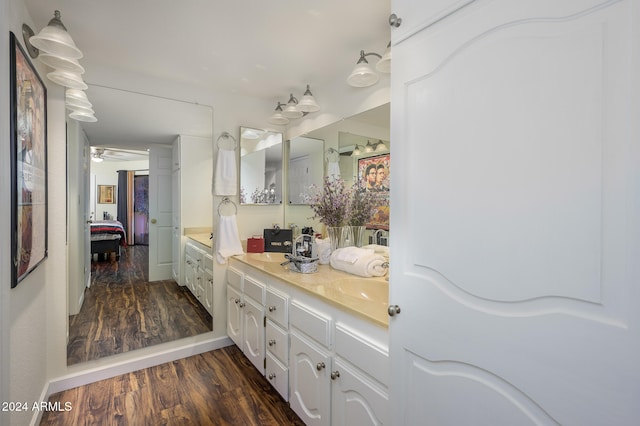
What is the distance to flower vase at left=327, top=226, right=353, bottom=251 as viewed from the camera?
2163 mm

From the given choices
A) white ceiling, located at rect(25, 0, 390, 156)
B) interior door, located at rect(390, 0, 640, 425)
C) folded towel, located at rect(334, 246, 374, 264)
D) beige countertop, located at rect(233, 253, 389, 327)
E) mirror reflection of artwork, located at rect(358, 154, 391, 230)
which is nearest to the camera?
interior door, located at rect(390, 0, 640, 425)

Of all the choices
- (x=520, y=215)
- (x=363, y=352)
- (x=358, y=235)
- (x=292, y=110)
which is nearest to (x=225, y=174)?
(x=292, y=110)

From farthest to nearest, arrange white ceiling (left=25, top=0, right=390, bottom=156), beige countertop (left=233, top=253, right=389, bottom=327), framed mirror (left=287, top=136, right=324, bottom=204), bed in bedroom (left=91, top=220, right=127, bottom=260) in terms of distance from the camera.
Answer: framed mirror (left=287, top=136, right=324, bottom=204) < bed in bedroom (left=91, top=220, right=127, bottom=260) < white ceiling (left=25, top=0, right=390, bottom=156) < beige countertop (left=233, top=253, right=389, bottom=327)

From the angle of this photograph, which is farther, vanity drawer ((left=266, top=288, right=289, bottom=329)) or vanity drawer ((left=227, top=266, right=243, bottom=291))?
vanity drawer ((left=227, top=266, right=243, bottom=291))

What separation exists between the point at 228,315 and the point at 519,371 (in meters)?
2.40

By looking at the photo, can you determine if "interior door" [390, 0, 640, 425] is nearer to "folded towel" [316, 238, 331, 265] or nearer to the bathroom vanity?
the bathroom vanity

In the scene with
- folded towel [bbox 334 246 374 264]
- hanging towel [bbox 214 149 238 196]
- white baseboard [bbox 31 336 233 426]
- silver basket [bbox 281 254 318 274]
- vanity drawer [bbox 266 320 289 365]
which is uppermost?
hanging towel [bbox 214 149 238 196]

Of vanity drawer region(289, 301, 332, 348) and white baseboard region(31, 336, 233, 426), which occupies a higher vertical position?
vanity drawer region(289, 301, 332, 348)

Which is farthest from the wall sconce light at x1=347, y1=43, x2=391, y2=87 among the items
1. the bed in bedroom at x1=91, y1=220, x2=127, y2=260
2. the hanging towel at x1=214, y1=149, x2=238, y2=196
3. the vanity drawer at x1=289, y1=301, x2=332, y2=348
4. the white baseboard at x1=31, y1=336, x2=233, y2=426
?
the white baseboard at x1=31, y1=336, x2=233, y2=426

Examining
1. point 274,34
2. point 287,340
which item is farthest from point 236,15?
point 287,340

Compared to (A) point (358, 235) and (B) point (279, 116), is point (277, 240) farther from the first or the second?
(B) point (279, 116)

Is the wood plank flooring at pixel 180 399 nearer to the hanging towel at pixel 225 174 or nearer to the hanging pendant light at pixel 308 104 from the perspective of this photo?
the hanging towel at pixel 225 174

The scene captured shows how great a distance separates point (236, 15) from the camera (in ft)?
5.24

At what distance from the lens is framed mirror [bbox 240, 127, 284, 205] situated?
2764mm
